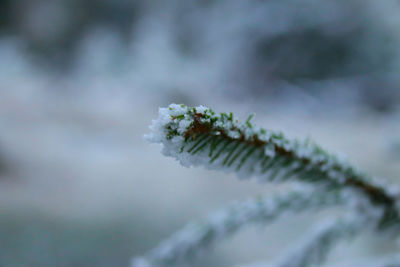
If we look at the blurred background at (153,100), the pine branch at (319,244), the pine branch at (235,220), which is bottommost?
the pine branch at (319,244)

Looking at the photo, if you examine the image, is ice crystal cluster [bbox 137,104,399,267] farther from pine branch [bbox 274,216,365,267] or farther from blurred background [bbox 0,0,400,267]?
blurred background [bbox 0,0,400,267]

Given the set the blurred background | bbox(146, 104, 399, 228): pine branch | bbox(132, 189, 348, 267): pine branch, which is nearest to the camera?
bbox(146, 104, 399, 228): pine branch

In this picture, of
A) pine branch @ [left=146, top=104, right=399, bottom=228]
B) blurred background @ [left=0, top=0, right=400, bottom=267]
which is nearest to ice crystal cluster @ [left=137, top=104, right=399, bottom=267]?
pine branch @ [left=146, top=104, right=399, bottom=228]

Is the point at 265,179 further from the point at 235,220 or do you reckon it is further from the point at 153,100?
the point at 153,100

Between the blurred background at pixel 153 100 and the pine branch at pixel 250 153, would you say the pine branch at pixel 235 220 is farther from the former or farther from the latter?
the blurred background at pixel 153 100

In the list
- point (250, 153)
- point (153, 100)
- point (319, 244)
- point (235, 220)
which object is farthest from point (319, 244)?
point (153, 100)

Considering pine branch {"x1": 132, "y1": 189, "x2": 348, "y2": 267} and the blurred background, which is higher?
the blurred background

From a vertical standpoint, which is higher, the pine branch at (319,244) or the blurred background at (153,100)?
the blurred background at (153,100)

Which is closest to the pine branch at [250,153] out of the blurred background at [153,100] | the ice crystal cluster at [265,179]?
the ice crystal cluster at [265,179]

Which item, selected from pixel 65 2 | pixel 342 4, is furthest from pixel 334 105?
pixel 65 2
